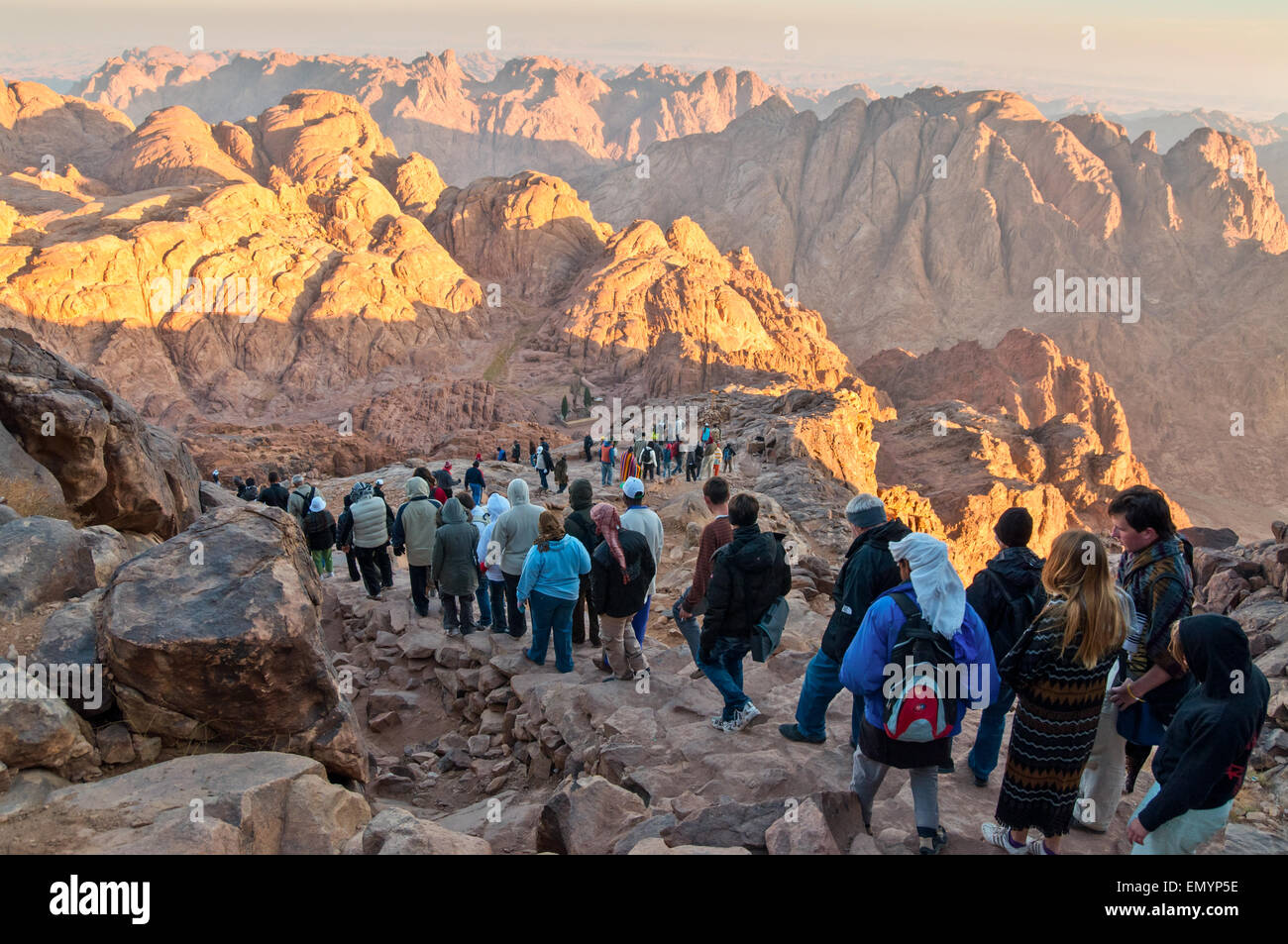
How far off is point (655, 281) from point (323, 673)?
2007 inches

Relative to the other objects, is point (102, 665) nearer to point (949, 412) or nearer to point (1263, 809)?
point (1263, 809)

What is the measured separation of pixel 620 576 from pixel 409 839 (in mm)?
2987

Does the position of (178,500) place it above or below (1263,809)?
above

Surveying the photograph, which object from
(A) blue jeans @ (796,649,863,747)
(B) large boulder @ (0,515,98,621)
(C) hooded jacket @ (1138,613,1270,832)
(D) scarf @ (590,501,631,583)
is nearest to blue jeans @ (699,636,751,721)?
(A) blue jeans @ (796,649,863,747)

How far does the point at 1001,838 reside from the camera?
4.42 m

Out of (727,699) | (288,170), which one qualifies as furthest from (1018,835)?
(288,170)

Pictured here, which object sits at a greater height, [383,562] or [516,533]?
[516,533]

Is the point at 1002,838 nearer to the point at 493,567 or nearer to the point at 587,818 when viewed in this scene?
the point at 587,818

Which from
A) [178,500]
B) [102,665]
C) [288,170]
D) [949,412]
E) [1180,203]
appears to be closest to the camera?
[102,665]

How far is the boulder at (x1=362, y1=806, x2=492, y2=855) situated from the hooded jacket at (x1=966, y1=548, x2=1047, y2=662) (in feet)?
10.8

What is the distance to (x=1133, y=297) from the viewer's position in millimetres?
76750

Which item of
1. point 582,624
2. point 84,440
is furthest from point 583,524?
point 84,440

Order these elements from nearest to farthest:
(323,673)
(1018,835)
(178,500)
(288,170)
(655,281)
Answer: (1018,835)
(323,673)
(178,500)
(655,281)
(288,170)

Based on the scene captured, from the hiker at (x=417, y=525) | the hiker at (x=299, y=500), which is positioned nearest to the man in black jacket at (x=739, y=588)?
the hiker at (x=417, y=525)
